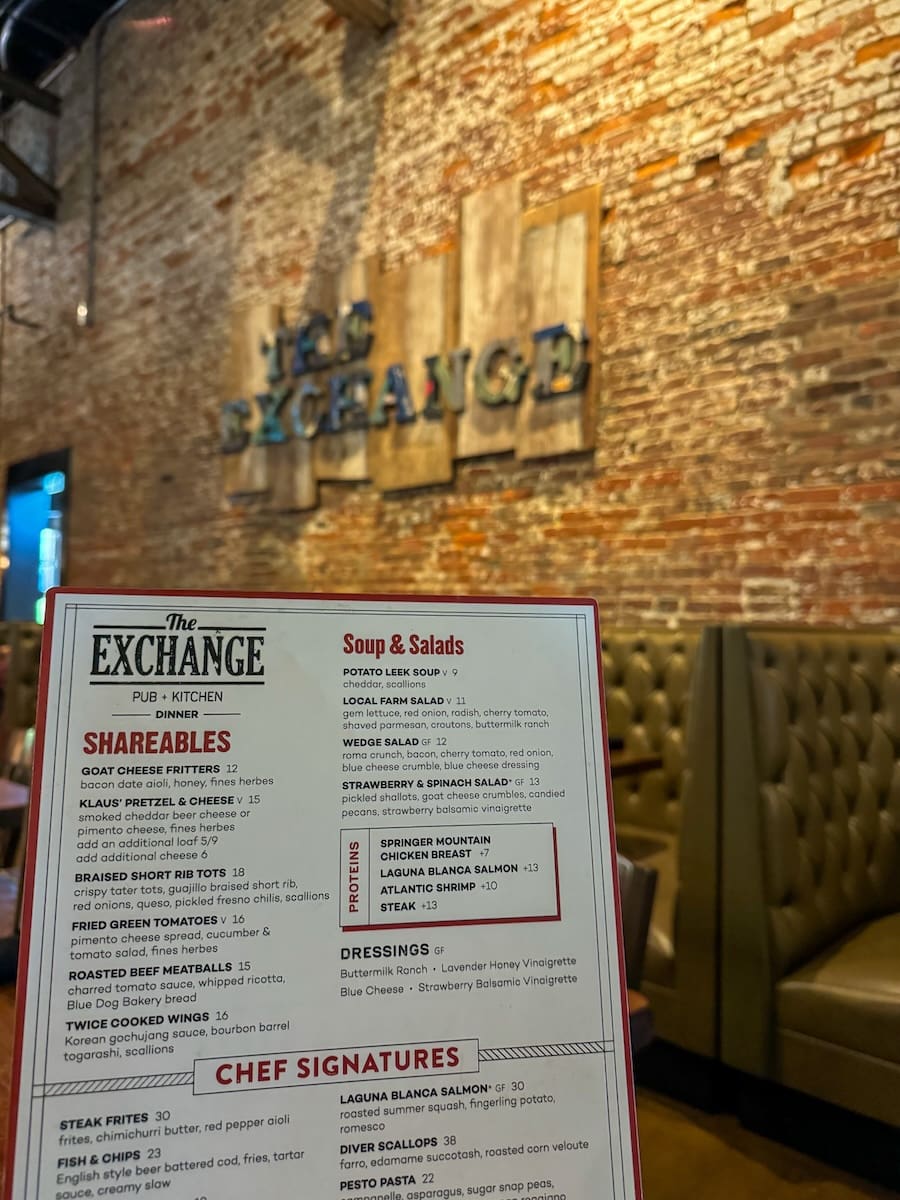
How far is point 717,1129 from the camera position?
7.00 feet

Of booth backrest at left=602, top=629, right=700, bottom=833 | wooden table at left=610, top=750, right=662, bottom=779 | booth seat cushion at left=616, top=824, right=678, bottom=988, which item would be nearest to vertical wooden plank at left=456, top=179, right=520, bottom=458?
booth backrest at left=602, top=629, right=700, bottom=833

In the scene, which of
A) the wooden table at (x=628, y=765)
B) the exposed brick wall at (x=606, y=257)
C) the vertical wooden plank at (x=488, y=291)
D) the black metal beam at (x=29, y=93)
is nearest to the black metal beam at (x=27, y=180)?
the black metal beam at (x=29, y=93)

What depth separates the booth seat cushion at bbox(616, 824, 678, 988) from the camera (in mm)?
2234

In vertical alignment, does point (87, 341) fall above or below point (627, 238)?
above

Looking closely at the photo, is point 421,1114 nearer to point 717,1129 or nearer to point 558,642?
point 558,642

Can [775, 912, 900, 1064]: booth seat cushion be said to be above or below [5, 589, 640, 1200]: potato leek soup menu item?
below

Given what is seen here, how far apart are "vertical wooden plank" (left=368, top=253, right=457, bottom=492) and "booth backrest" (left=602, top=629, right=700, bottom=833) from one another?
1367mm

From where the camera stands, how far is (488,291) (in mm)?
3963

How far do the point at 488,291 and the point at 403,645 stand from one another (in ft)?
10.9

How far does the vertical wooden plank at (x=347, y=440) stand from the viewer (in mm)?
4555

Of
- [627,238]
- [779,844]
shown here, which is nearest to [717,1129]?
[779,844]

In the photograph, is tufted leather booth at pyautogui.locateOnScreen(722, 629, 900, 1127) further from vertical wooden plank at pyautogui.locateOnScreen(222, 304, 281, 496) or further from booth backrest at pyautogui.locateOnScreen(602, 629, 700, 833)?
vertical wooden plank at pyautogui.locateOnScreen(222, 304, 281, 496)

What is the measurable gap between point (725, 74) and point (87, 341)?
5.27 m

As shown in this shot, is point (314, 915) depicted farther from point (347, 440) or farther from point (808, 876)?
point (347, 440)
